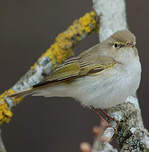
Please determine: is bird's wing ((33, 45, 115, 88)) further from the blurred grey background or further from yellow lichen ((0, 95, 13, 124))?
the blurred grey background

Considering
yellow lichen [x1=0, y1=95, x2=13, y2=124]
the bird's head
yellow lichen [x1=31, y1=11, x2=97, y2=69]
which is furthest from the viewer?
yellow lichen [x1=31, y1=11, x2=97, y2=69]

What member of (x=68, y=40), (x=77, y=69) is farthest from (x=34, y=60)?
(x=77, y=69)

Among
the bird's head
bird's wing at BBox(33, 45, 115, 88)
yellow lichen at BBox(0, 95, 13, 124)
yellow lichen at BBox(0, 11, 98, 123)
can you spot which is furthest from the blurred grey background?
yellow lichen at BBox(0, 95, 13, 124)

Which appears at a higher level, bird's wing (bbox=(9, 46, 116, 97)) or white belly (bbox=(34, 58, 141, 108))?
bird's wing (bbox=(9, 46, 116, 97))

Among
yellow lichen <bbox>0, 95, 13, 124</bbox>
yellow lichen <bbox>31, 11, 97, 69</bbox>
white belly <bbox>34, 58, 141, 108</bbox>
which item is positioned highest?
yellow lichen <bbox>31, 11, 97, 69</bbox>

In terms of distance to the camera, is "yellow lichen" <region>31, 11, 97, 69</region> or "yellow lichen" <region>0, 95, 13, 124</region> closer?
"yellow lichen" <region>0, 95, 13, 124</region>

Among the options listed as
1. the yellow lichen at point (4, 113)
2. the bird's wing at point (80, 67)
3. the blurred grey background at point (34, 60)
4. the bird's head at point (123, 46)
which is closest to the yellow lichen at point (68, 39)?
the bird's wing at point (80, 67)
